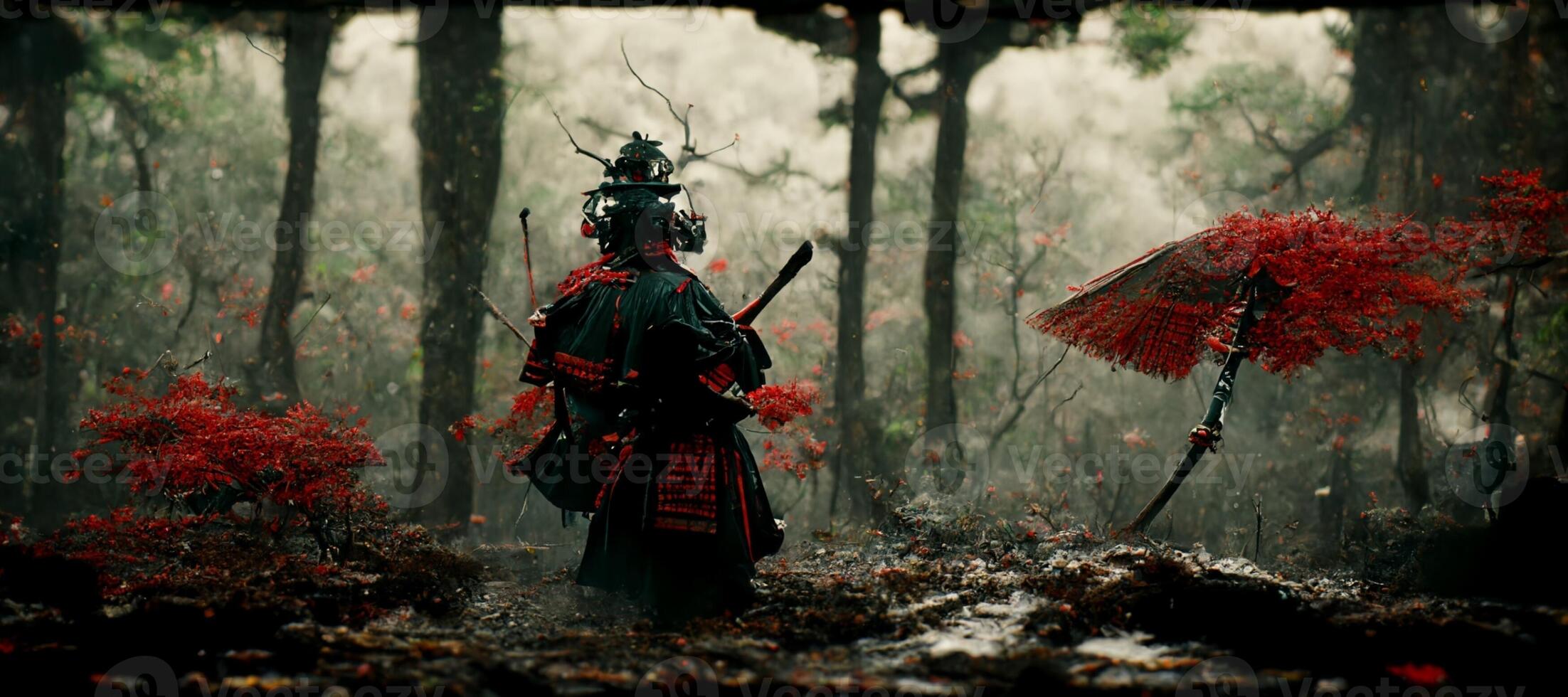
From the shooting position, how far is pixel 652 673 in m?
4.63

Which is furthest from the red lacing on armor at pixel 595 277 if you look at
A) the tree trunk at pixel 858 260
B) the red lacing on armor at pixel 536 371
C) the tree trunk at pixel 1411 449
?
the tree trunk at pixel 1411 449

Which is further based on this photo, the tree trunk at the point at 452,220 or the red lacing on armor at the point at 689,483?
the tree trunk at the point at 452,220

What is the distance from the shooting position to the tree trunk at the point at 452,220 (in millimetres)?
10664

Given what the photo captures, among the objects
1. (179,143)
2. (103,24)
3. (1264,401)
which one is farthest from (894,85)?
(179,143)

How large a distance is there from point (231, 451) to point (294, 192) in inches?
266

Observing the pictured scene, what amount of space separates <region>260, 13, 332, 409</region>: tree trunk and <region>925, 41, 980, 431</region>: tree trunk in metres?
8.02

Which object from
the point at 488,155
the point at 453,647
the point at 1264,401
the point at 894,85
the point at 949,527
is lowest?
the point at 453,647

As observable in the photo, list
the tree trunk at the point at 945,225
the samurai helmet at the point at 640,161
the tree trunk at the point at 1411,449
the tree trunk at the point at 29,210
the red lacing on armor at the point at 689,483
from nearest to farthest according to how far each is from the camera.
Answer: the red lacing on armor at the point at 689,483 < the samurai helmet at the point at 640,161 < the tree trunk at the point at 1411,449 < the tree trunk at the point at 945,225 < the tree trunk at the point at 29,210

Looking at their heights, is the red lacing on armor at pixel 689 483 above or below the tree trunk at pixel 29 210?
below

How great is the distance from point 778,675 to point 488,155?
7884 millimetres

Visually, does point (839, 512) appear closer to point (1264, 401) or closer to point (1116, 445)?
point (1116, 445)

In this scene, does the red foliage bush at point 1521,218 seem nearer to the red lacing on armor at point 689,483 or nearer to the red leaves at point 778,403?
the red leaves at point 778,403

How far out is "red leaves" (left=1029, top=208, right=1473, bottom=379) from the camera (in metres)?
6.98

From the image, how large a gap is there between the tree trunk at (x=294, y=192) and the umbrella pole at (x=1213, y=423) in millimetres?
10234
